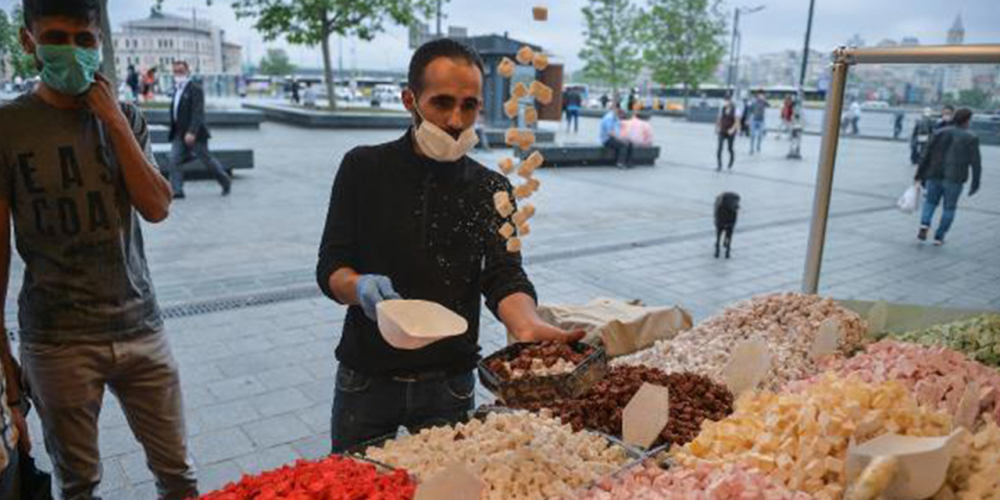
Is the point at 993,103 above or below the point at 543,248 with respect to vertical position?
above

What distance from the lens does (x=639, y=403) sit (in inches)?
74.9

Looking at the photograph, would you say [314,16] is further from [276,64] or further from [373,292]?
[276,64]

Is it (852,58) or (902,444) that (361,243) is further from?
(852,58)

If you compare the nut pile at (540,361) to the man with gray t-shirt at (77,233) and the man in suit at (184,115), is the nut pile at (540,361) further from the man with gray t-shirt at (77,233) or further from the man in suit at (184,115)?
the man in suit at (184,115)

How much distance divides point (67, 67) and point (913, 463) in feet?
7.58

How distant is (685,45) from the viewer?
3397 cm

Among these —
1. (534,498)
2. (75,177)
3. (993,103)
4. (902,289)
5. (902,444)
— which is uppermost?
(993,103)

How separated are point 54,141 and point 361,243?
905 millimetres

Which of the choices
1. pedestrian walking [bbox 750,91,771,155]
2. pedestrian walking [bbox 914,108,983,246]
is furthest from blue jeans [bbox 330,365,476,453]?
pedestrian walking [bbox 750,91,771,155]

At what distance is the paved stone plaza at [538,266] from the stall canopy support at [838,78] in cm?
29

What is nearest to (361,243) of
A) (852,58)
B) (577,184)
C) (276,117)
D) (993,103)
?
(852,58)

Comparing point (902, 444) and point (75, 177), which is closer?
point (902, 444)

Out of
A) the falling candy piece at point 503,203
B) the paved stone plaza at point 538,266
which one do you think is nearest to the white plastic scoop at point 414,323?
the falling candy piece at point 503,203

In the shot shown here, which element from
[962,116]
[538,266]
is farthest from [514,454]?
[538,266]
